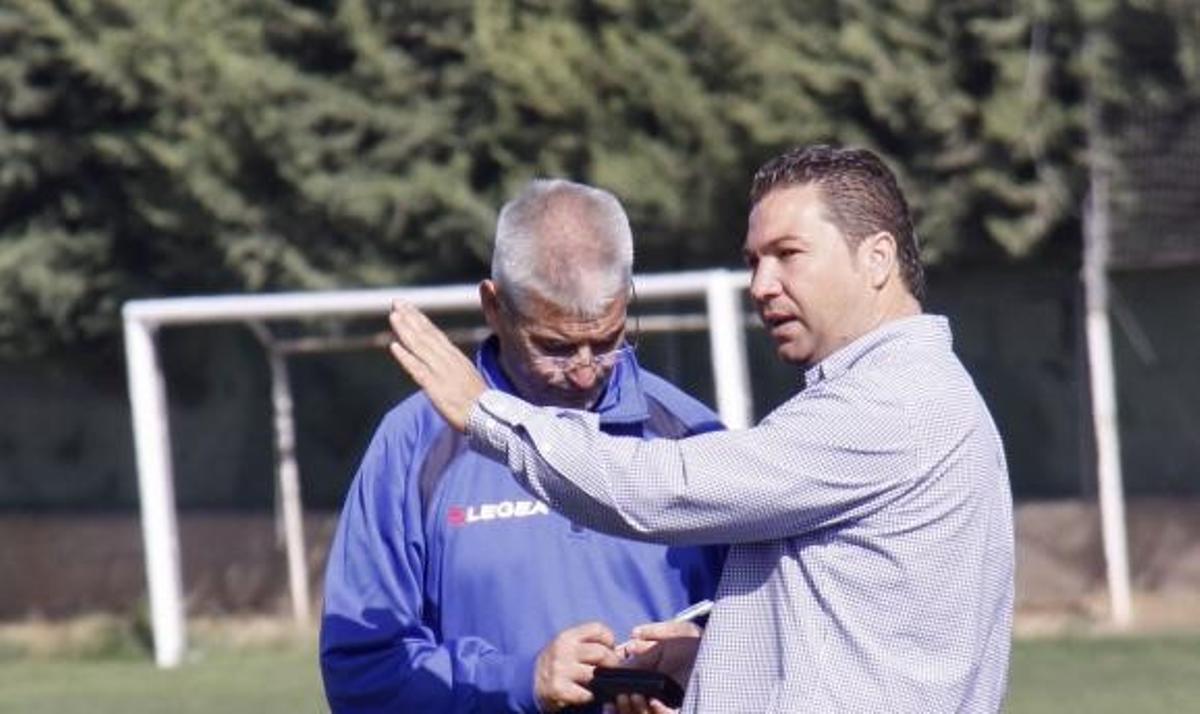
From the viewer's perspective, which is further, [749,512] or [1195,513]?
[1195,513]

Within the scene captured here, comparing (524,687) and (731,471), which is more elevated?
(731,471)

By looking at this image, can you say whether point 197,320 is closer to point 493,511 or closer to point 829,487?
point 493,511

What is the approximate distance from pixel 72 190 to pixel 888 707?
1359 centimetres

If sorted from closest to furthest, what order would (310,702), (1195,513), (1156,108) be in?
(310,702) < (1156,108) < (1195,513)

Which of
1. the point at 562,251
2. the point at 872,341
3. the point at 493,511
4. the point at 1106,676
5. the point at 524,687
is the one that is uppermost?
the point at 562,251

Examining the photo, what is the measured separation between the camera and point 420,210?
15.3m

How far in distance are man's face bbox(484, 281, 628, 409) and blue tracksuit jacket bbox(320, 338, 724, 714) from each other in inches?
2.0

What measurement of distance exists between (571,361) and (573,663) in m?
0.53

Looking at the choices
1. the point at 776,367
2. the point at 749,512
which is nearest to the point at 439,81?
the point at 776,367

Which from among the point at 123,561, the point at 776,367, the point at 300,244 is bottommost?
the point at 123,561

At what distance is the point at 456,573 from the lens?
4355 mm

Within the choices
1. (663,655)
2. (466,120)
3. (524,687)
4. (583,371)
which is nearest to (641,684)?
(663,655)

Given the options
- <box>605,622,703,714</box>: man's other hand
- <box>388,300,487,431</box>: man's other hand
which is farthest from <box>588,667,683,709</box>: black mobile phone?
<box>388,300,487,431</box>: man's other hand

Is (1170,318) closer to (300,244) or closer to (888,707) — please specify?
(300,244)
